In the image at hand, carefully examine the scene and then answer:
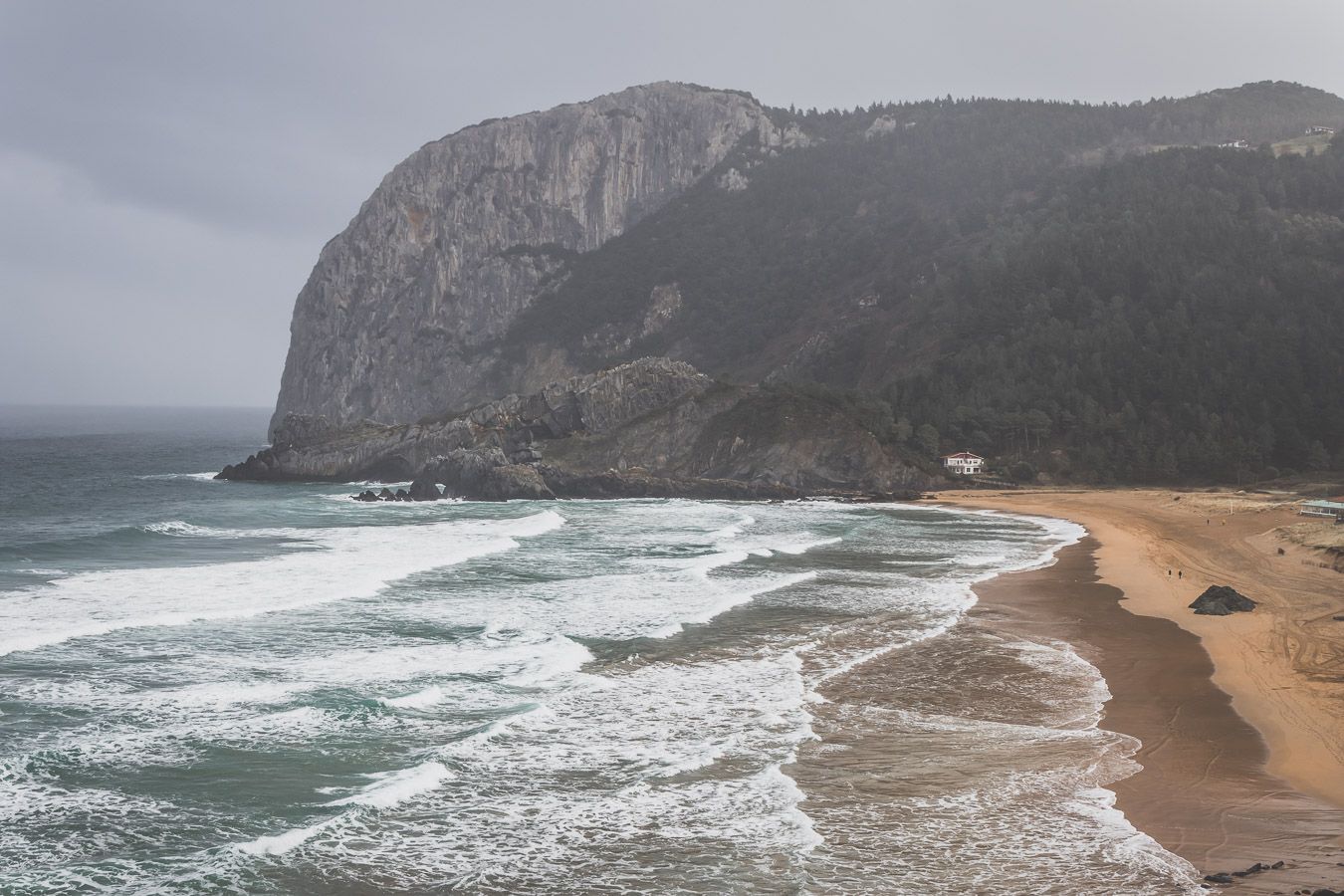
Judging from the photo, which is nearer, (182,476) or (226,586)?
(226,586)

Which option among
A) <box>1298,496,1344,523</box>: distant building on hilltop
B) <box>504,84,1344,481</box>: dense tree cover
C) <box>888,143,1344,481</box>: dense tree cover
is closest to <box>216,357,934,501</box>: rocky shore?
<box>504,84,1344,481</box>: dense tree cover

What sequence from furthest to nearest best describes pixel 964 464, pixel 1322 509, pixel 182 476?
1. pixel 182 476
2. pixel 964 464
3. pixel 1322 509

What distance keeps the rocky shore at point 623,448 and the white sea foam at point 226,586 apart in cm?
2711

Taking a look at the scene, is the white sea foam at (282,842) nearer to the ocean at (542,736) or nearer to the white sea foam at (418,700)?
the ocean at (542,736)

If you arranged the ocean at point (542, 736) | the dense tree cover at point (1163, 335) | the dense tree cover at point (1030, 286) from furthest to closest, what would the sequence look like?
the dense tree cover at point (1030, 286) < the dense tree cover at point (1163, 335) < the ocean at point (542, 736)

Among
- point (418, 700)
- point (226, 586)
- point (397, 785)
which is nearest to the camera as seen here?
point (397, 785)

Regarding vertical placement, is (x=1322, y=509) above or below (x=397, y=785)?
above

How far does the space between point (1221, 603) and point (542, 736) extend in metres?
22.6

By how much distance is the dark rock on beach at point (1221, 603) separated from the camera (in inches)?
1167

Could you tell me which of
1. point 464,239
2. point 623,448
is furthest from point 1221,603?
point 464,239

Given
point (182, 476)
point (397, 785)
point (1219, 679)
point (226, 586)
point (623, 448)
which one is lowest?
point (397, 785)

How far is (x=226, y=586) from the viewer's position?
33.4 metres

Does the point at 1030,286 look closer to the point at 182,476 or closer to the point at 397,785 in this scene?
the point at 182,476

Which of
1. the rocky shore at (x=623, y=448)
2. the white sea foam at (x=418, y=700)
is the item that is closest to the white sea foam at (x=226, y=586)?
the white sea foam at (x=418, y=700)
